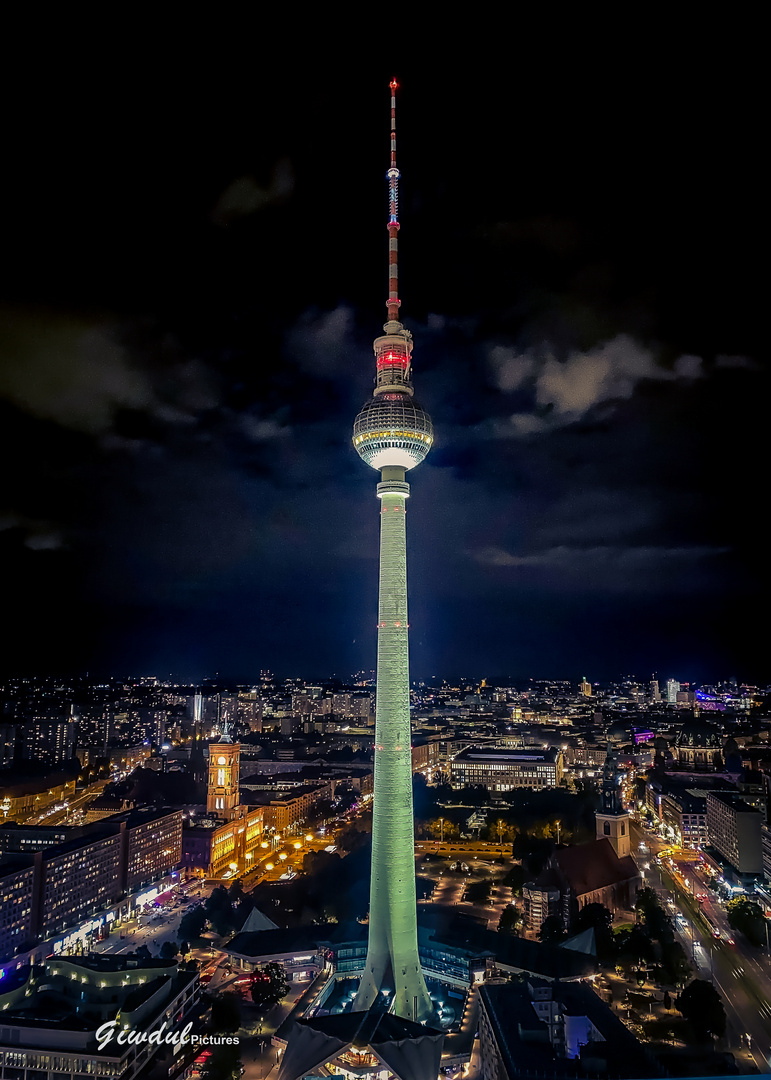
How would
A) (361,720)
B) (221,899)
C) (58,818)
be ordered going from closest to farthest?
1. (221,899)
2. (58,818)
3. (361,720)

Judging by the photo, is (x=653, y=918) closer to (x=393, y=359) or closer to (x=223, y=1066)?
(x=223, y=1066)

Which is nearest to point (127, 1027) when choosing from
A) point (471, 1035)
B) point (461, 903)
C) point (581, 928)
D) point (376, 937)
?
point (376, 937)

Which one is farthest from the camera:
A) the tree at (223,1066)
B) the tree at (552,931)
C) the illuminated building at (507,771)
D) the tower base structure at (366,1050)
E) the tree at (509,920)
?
the illuminated building at (507,771)

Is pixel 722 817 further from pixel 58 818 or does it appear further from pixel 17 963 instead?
pixel 58 818

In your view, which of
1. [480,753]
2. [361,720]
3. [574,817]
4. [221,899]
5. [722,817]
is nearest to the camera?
[221,899]

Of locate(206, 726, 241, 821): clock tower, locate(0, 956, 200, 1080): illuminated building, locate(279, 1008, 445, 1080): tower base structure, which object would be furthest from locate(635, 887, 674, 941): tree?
locate(206, 726, 241, 821): clock tower

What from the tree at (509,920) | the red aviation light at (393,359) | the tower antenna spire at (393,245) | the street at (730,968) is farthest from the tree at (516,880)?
the tower antenna spire at (393,245)

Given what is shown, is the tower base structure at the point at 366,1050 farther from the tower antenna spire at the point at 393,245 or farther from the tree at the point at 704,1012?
the tower antenna spire at the point at 393,245
